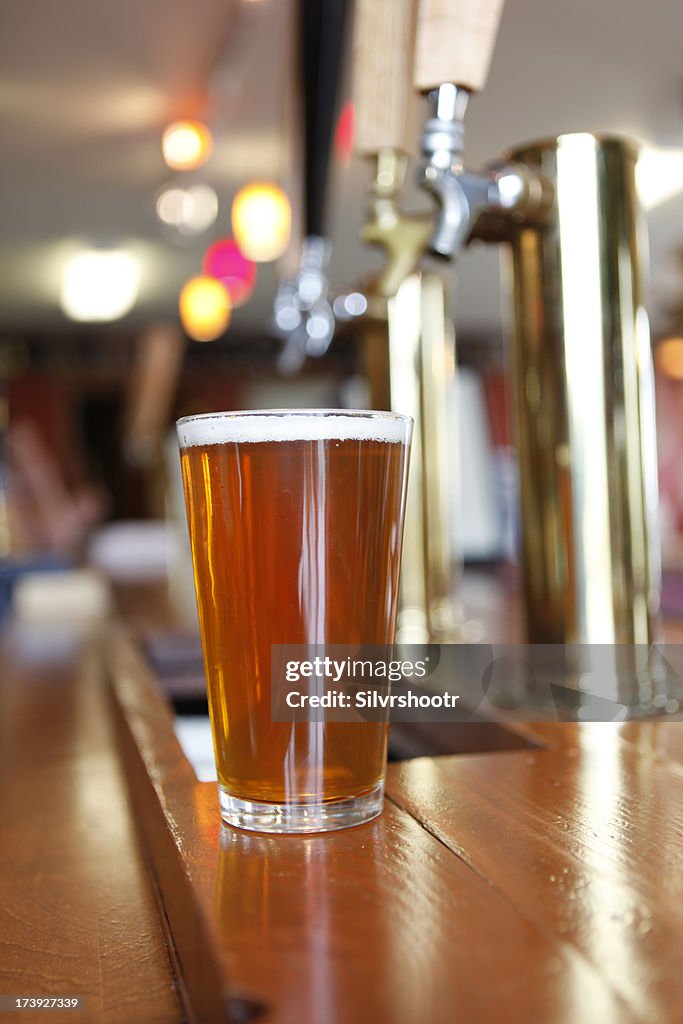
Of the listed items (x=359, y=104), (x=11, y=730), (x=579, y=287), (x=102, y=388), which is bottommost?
(x=11, y=730)

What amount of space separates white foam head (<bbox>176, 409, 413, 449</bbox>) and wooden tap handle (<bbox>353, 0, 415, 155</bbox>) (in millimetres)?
348

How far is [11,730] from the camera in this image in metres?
0.83

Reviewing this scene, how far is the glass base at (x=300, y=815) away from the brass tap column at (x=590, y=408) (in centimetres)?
30

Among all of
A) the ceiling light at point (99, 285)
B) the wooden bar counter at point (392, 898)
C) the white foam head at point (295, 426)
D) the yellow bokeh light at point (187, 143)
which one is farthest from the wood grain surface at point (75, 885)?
the ceiling light at point (99, 285)

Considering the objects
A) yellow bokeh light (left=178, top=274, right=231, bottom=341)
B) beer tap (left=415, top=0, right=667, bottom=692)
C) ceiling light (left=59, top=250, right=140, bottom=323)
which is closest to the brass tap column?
beer tap (left=415, top=0, right=667, bottom=692)

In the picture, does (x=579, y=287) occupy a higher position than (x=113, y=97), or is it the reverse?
(x=113, y=97)

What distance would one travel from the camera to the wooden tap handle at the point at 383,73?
2.15ft

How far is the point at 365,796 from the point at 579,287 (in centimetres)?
A: 40

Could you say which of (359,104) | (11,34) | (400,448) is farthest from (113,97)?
(400,448)

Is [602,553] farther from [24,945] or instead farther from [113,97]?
[113,97]

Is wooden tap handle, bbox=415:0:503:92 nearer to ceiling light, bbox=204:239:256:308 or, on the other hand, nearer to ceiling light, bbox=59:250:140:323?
ceiling light, bbox=204:239:256:308

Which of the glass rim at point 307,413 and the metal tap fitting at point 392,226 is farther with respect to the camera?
the metal tap fitting at point 392,226

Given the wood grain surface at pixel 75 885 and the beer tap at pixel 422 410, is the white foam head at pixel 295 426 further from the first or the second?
the beer tap at pixel 422 410

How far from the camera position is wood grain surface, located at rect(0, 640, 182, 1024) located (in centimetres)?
35
